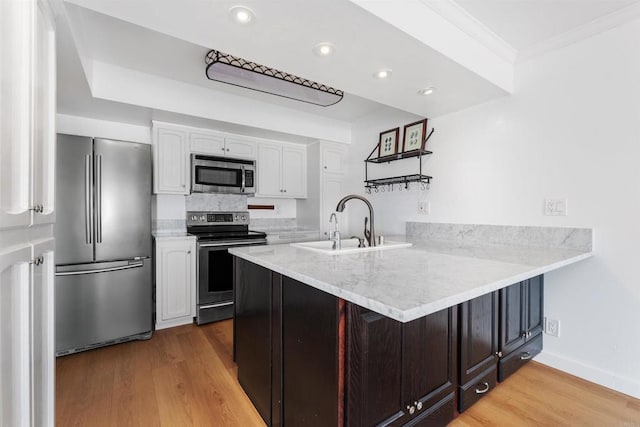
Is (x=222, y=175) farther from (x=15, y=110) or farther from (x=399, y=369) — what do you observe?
(x=399, y=369)

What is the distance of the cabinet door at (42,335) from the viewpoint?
1053 mm

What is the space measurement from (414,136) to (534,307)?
1.84 m

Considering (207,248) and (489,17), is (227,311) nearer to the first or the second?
(207,248)

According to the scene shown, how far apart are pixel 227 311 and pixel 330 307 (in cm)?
233

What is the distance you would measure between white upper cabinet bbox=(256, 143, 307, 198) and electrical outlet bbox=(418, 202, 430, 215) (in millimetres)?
1608

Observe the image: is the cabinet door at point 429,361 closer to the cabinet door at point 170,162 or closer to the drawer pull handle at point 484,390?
the drawer pull handle at point 484,390

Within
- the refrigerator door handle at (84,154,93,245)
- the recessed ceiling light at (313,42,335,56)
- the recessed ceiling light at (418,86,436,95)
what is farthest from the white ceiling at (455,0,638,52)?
the refrigerator door handle at (84,154,93,245)

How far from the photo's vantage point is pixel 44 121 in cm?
114

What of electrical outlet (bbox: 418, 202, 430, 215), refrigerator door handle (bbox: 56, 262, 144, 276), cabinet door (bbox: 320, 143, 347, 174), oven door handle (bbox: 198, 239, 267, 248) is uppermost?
cabinet door (bbox: 320, 143, 347, 174)

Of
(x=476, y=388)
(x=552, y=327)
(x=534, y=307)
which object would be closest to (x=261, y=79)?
(x=476, y=388)

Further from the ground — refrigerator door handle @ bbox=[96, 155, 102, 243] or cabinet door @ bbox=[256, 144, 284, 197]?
cabinet door @ bbox=[256, 144, 284, 197]

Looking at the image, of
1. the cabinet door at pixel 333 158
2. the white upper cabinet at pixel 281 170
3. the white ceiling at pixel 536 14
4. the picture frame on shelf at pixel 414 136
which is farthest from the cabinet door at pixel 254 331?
the cabinet door at pixel 333 158

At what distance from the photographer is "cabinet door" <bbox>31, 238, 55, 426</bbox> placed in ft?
3.45

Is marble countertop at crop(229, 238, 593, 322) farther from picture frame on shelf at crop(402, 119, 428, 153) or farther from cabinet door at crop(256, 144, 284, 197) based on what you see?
cabinet door at crop(256, 144, 284, 197)
